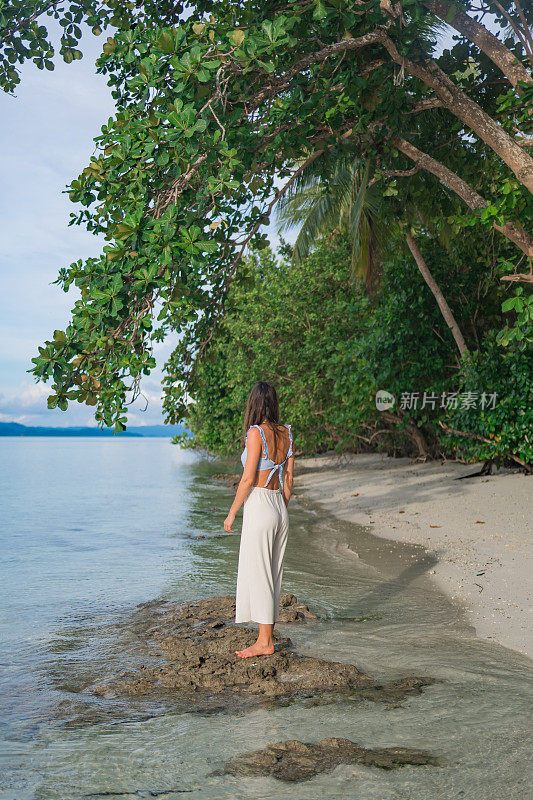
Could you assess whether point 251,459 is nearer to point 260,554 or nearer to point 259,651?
point 260,554

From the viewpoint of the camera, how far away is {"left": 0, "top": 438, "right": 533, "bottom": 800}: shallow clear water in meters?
3.19

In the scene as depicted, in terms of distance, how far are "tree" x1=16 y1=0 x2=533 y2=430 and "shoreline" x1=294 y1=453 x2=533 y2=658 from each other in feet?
12.2

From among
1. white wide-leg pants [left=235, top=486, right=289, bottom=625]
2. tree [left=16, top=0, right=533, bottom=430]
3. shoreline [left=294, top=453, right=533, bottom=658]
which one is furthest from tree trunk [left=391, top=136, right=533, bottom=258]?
white wide-leg pants [left=235, top=486, right=289, bottom=625]

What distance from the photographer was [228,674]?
4.69 meters

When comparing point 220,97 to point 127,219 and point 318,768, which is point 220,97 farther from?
point 318,768

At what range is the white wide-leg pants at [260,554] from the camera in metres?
4.86

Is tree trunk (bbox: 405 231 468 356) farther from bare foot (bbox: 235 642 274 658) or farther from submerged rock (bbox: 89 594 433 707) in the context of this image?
bare foot (bbox: 235 642 274 658)

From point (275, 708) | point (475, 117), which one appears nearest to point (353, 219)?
point (475, 117)

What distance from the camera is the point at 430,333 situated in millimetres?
14148

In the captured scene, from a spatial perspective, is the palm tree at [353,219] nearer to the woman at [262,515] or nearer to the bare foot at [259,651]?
the woman at [262,515]

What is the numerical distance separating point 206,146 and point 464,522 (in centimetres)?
731

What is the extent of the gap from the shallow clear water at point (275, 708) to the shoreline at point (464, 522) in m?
0.31

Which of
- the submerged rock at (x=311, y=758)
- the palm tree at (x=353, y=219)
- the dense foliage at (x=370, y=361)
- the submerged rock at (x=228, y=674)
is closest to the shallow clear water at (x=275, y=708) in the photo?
the submerged rock at (x=311, y=758)

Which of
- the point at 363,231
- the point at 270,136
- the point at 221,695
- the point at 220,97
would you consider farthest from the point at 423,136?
the point at 221,695
